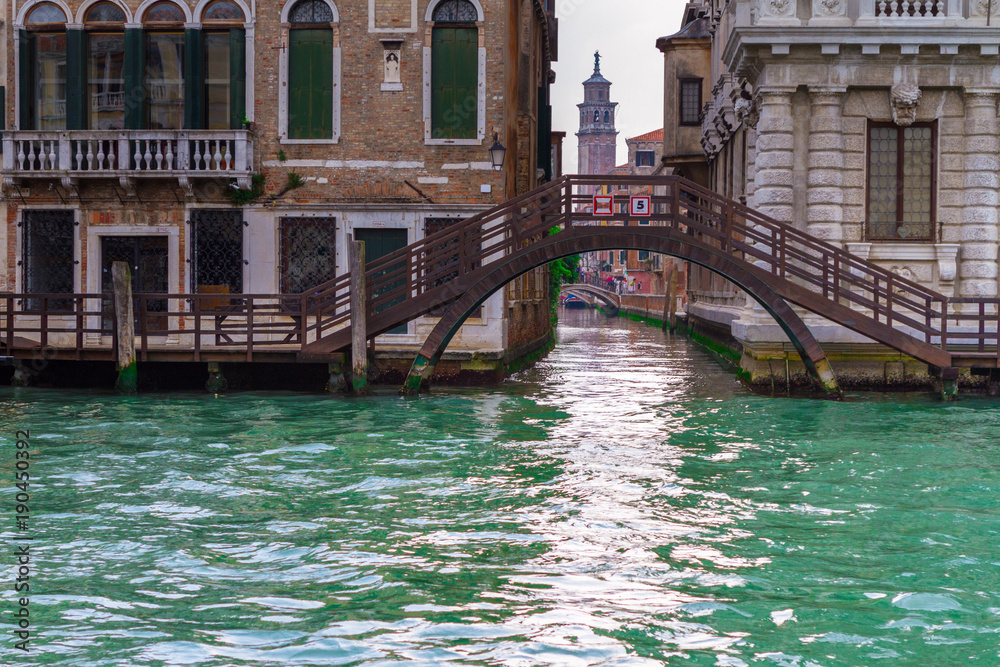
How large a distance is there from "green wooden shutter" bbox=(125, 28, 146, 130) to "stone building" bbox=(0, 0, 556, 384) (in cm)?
3

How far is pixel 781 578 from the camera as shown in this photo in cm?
800

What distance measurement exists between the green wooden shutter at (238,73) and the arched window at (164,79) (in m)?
1.01

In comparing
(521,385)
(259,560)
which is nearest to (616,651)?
(259,560)

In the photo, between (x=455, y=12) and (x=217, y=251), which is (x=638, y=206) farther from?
(x=217, y=251)

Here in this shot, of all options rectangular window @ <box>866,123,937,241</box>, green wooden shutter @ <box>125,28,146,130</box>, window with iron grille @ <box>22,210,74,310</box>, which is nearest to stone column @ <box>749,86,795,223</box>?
rectangular window @ <box>866,123,937,241</box>

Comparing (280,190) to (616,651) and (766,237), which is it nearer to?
(766,237)

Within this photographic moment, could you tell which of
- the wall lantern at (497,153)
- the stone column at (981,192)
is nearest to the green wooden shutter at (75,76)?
the wall lantern at (497,153)

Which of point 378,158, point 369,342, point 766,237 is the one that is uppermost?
point 378,158

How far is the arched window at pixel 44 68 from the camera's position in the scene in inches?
802

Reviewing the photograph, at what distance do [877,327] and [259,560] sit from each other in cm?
1129

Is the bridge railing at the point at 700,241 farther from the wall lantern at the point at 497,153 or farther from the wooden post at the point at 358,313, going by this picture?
the wall lantern at the point at 497,153

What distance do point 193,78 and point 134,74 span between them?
3.41 feet

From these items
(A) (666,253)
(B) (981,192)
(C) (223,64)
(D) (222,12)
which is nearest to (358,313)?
(A) (666,253)

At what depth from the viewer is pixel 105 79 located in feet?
67.2
